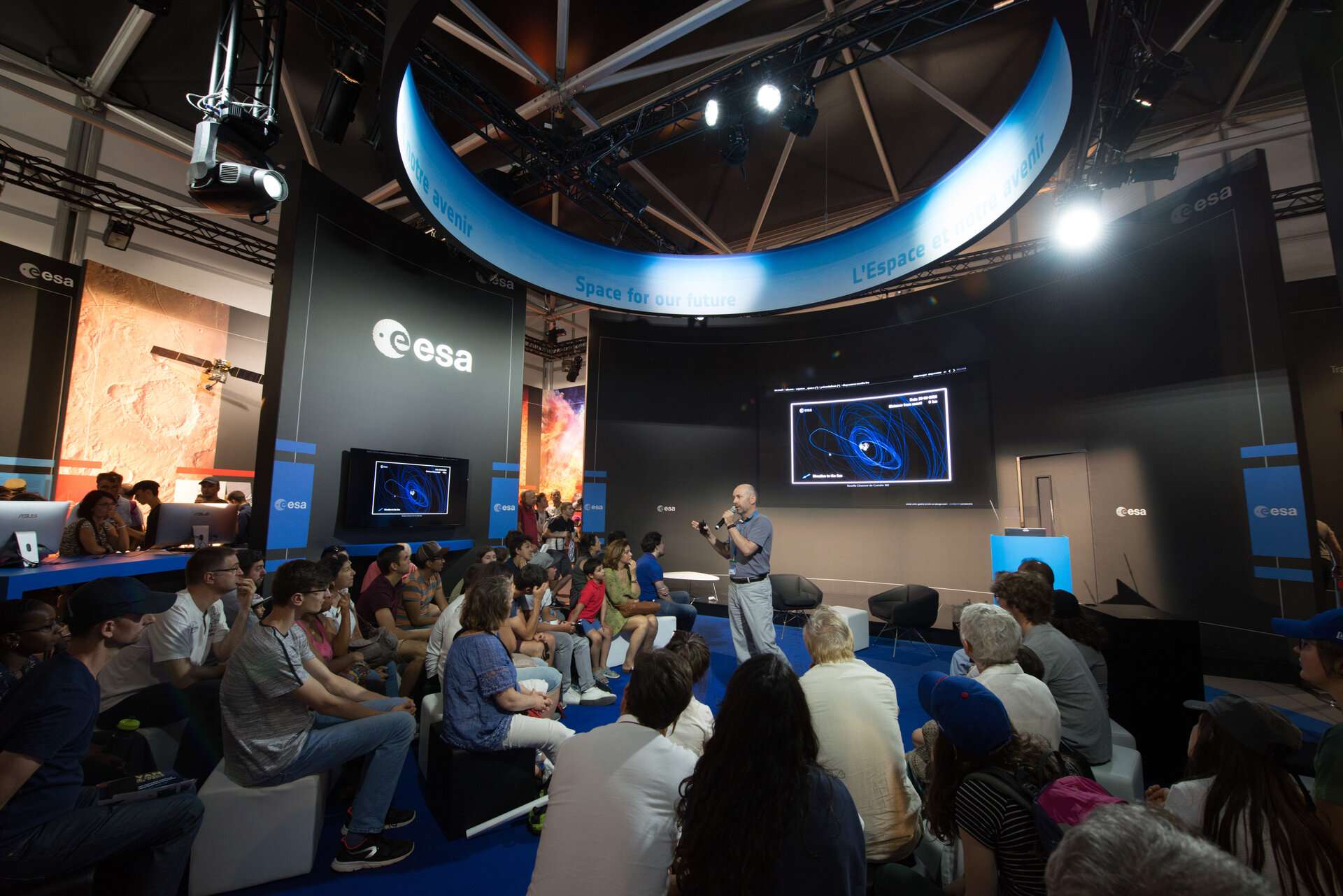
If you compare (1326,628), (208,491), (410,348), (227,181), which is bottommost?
(1326,628)

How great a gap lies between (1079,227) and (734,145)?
362 cm

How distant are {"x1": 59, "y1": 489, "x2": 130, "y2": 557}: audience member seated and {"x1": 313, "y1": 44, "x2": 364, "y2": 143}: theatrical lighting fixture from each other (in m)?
3.68

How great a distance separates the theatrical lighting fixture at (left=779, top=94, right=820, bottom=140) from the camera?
5.22 metres

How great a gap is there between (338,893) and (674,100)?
638 centimetres

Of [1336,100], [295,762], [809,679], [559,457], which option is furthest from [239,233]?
[1336,100]

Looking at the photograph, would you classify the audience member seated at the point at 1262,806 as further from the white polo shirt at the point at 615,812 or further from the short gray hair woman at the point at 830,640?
the white polo shirt at the point at 615,812

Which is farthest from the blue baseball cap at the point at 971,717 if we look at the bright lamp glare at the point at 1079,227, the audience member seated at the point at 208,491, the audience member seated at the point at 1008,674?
the audience member seated at the point at 208,491

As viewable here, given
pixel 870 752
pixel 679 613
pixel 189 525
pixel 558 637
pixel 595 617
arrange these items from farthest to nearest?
pixel 679 613 < pixel 595 617 < pixel 189 525 < pixel 558 637 < pixel 870 752

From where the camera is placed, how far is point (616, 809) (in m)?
1.39

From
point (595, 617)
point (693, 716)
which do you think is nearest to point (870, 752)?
point (693, 716)

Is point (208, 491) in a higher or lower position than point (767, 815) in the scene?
higher

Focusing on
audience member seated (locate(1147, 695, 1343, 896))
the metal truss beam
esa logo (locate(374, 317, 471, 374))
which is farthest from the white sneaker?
the metal truss beam

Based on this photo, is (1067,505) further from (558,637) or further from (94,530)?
(94,530)

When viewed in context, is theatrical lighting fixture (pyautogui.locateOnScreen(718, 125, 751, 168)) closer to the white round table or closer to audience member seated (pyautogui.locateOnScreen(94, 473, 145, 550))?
the white round table
